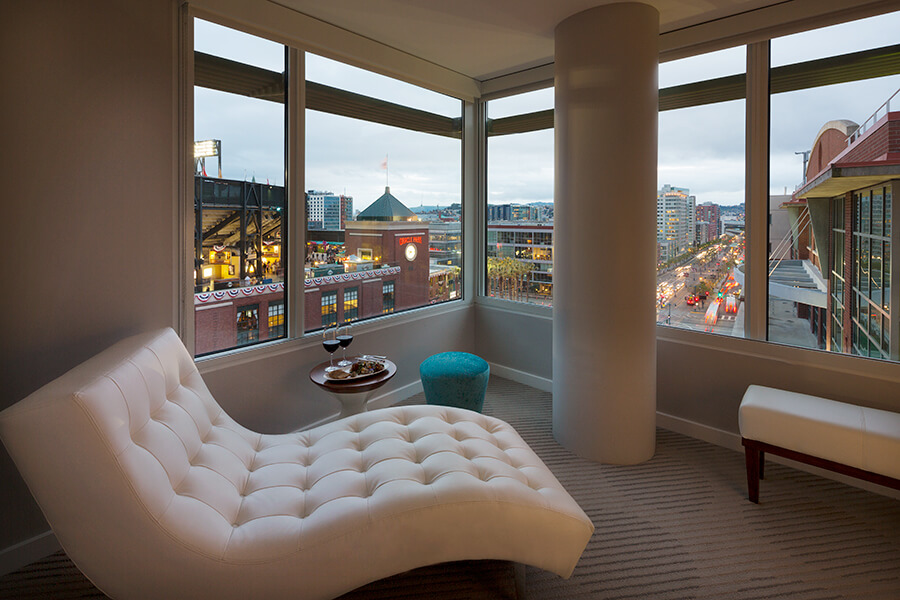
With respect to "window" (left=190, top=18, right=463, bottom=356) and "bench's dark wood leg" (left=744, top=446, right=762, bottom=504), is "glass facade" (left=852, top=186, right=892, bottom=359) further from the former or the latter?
"window" (left=190, top=18, right=463, bottom=356)

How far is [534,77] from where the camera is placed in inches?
159

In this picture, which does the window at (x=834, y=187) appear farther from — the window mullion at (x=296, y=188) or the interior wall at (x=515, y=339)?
the window mullion at (x=296, y=188)

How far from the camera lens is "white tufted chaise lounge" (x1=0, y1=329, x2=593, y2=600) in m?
1.36

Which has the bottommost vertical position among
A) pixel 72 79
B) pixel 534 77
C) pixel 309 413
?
pixel 309 413

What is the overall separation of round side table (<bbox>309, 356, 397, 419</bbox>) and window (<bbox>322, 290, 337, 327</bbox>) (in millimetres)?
487

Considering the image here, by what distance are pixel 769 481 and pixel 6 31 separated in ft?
13.9

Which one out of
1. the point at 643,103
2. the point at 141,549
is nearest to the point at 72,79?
the point at 141,549

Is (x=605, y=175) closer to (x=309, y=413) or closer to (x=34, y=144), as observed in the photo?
(x=309, y=413)

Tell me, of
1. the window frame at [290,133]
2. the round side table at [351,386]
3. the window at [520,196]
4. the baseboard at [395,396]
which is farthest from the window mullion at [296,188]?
the window at [520,196]

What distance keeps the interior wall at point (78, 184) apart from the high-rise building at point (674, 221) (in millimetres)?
3098

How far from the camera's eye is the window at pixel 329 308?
3432 mm

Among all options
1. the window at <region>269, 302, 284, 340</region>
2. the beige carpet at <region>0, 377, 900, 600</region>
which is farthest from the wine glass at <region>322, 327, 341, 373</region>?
the beige carpet at <region>0, 377, 900, 600</region>

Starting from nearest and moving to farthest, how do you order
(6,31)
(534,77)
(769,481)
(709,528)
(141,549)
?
(141,549) < (6,31) < (709,528) < (769,481) < (534,77)

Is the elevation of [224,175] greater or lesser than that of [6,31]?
lesser
